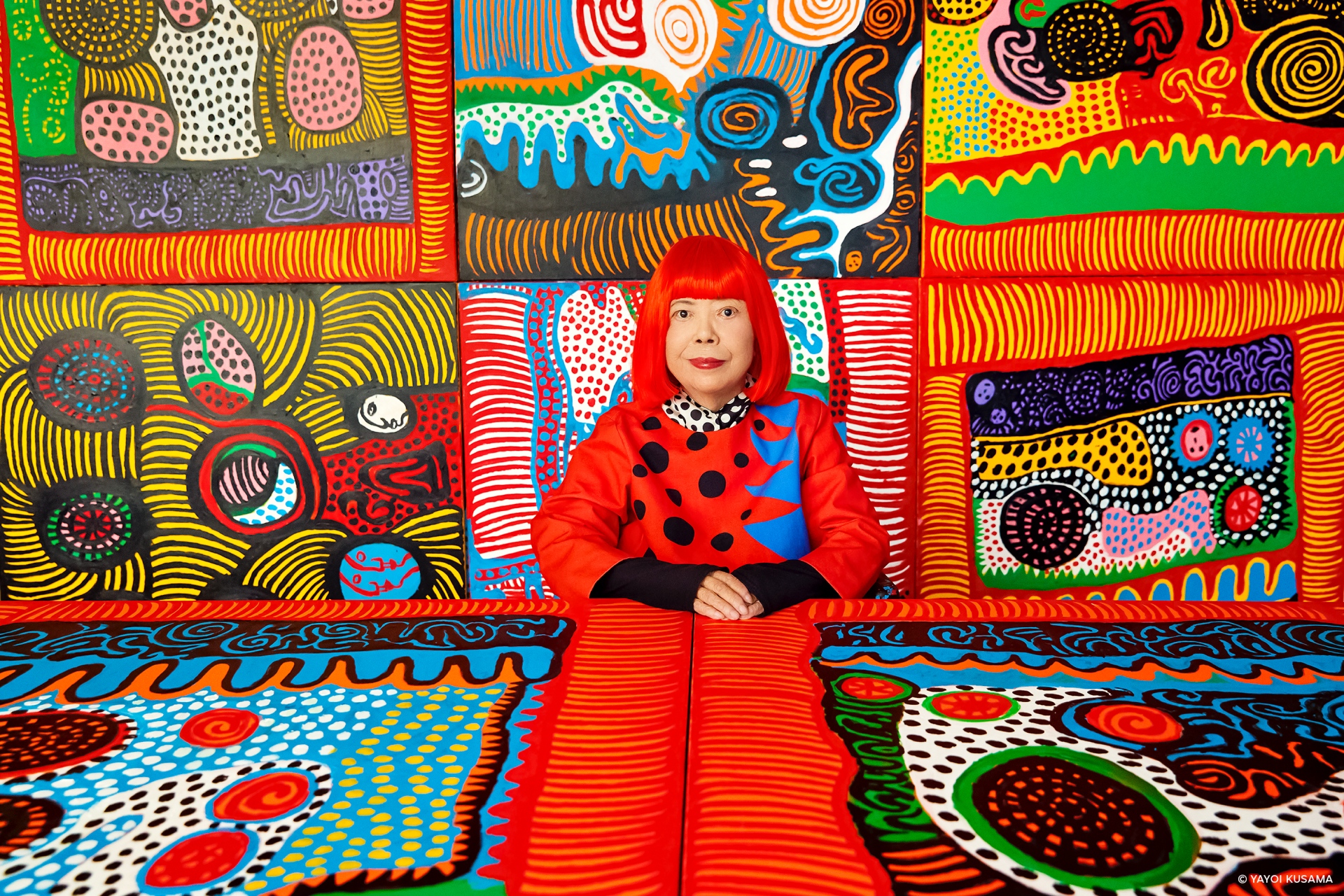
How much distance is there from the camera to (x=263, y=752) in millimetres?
487

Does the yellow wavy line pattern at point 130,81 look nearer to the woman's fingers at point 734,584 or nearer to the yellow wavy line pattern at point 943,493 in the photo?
the woman's fingers at point 734,584

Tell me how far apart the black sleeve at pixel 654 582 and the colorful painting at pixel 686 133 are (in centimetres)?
71

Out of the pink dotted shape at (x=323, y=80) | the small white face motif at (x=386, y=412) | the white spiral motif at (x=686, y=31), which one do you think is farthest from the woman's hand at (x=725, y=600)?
the pink dotted shape at (x=323, y=80)

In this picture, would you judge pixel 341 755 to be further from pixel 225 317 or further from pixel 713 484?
pixel 225 317

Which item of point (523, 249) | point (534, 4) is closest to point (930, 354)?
point (523, 249)

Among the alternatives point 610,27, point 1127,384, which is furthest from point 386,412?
point 1127,384

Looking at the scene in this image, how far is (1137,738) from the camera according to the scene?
508 millimetres

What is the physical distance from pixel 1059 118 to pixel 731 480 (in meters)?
0.94

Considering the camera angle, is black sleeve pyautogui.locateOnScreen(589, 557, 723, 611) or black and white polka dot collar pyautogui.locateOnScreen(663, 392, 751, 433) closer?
black sleeve pyautogui.locateOnScreen(589, 557, 723, 611)

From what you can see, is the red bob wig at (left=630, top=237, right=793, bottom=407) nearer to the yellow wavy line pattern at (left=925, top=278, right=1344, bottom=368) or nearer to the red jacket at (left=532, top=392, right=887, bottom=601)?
the red jacket at (left=532, top=392, right=887, bottom=601)

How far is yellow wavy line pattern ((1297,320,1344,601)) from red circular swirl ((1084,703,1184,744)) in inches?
48.1

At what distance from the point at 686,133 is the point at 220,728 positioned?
47.4 inches

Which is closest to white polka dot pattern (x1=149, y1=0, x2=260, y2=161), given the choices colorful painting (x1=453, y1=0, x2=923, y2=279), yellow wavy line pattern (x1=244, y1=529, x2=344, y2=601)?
colorful painting (x1=453, y1=0, x2=923, y2=279)

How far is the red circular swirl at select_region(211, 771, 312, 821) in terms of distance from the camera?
425 mm
